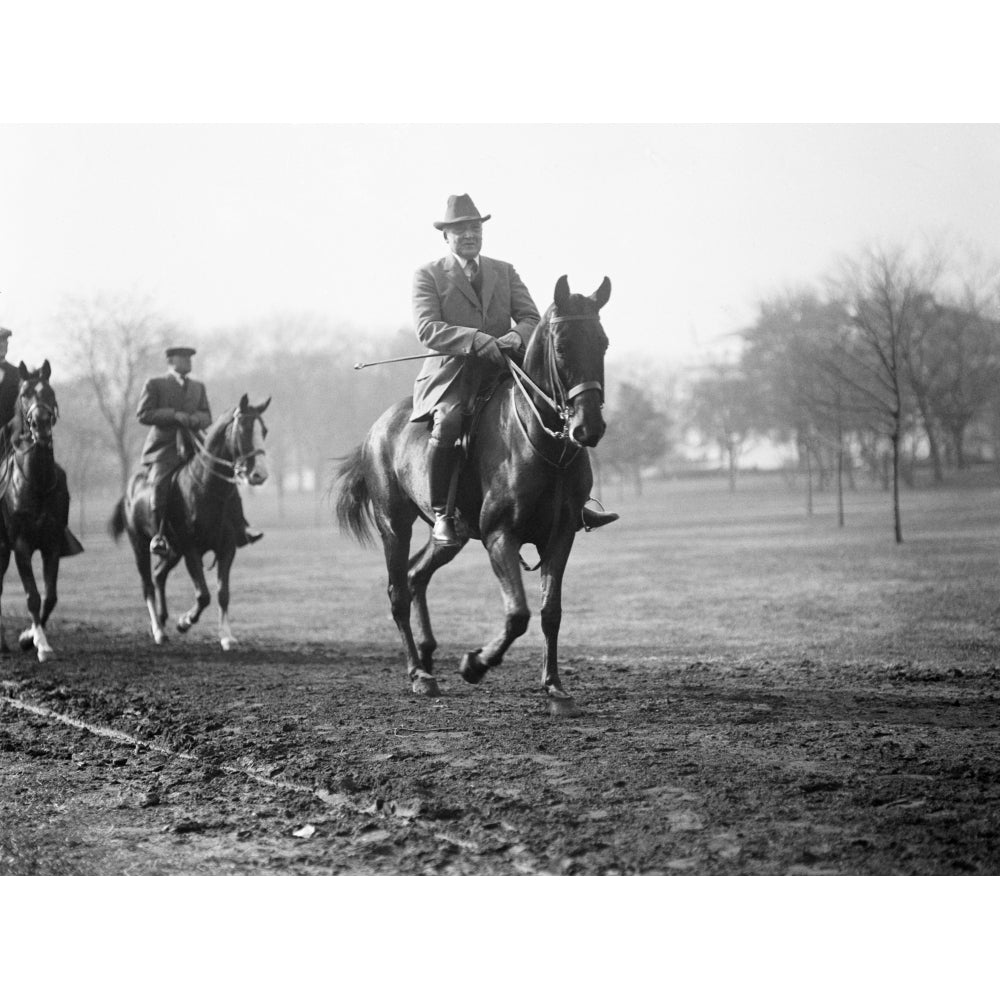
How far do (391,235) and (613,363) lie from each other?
6.05 ft

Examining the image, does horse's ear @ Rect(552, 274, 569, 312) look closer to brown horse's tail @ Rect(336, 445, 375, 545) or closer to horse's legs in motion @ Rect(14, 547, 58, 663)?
brown horse's tail @ Rect(336, 445, 375, 545)

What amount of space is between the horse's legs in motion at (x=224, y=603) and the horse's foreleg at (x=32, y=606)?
1.17m

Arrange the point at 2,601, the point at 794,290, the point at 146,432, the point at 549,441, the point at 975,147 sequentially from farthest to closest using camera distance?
the point at 146,432, the point at 2,601, the point at 794,290, the point at 975,147, the point at 549,441

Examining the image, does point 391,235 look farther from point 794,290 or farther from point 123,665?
point 123,665

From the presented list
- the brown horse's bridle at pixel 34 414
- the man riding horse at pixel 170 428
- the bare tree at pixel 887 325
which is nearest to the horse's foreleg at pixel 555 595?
the man riding horse at pixel 170 428

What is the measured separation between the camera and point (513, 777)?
4.20 metres

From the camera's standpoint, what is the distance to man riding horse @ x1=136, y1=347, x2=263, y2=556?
7699mm

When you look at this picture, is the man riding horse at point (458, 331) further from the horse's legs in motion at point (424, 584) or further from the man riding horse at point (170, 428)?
the man riding horse at point (170, 428)

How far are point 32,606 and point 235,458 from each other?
5.49 ft

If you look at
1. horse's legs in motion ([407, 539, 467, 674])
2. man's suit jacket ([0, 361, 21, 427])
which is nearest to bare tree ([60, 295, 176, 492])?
man's suit jacket ([0, 361, 21, 427])

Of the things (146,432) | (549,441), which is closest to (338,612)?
(146,432)

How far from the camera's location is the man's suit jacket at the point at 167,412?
770 cm

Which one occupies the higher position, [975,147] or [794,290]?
[975,147]

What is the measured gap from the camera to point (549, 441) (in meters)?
4.79
